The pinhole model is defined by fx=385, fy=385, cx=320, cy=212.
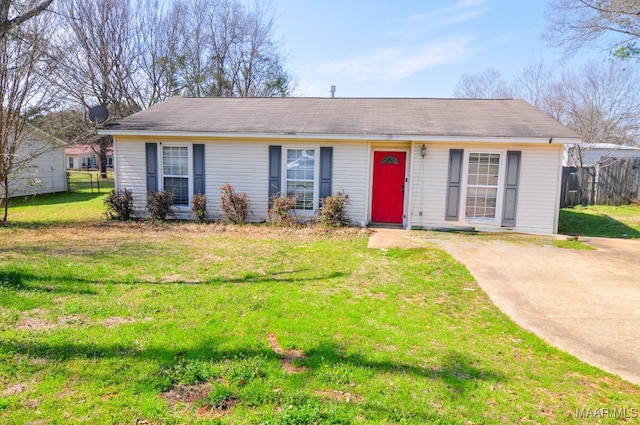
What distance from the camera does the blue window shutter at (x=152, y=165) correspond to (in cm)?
1070

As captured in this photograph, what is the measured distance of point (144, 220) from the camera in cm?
1062

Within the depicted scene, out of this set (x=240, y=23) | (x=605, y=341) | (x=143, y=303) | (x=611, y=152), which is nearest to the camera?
(x=605, y=341)

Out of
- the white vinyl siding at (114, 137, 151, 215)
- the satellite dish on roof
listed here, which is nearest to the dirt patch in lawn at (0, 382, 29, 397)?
the white vinyl siding at (114, 137, 151, 215)

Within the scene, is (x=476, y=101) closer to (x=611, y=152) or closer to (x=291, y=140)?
(x=291, y=140)

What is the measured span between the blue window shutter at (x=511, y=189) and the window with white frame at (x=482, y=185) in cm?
22

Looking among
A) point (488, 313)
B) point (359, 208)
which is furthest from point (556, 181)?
point (488, 313)

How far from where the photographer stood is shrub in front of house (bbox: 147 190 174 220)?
10406mm

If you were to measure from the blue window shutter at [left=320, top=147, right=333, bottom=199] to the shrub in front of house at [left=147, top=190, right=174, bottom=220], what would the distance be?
4.19 metres

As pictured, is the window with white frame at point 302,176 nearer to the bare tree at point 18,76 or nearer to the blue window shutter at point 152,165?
the blue window shutter at point 152,165

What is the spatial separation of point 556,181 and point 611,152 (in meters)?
11.1

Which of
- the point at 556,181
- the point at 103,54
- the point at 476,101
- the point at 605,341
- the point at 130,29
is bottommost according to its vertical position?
the point at 605,341

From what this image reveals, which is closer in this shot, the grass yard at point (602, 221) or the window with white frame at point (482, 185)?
the window with white frame at point (482, 185)

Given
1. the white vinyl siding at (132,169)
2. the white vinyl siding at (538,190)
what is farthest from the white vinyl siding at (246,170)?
the white vinyl siding at (538,190)

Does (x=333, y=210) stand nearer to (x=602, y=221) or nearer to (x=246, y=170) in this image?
(x=246, y=170)
